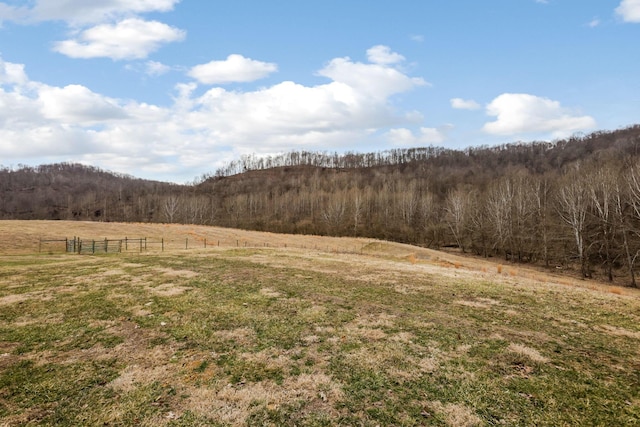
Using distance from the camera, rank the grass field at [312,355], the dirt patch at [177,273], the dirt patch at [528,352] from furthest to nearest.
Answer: the dirt patch at [177,273] < the dirt patch at [528,352] < the grass field at [312,355]

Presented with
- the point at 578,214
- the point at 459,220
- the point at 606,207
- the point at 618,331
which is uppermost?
the point at 606,207

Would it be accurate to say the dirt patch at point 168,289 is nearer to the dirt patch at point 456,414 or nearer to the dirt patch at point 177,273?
the dirt patch at point 177,273

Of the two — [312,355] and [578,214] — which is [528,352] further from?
[578,214]

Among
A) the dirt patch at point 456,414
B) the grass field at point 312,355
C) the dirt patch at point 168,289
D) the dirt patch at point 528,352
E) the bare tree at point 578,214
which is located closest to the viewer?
the dirt patch at point 456,414

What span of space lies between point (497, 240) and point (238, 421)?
60.6m

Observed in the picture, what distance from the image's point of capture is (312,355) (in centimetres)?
829

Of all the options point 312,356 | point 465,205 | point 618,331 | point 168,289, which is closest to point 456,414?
point 312,356

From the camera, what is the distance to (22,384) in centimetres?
696

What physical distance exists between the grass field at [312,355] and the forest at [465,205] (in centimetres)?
3482

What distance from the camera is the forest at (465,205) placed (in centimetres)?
4212

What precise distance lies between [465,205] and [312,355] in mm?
71407

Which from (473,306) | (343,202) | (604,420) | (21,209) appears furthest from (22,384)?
(21,209)

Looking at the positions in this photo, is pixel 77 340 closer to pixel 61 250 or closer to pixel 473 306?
pixel 473 306

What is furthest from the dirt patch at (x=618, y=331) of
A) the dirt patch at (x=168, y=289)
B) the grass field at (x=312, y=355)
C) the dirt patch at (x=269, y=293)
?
the dirt patch at (x=168, y=289)
